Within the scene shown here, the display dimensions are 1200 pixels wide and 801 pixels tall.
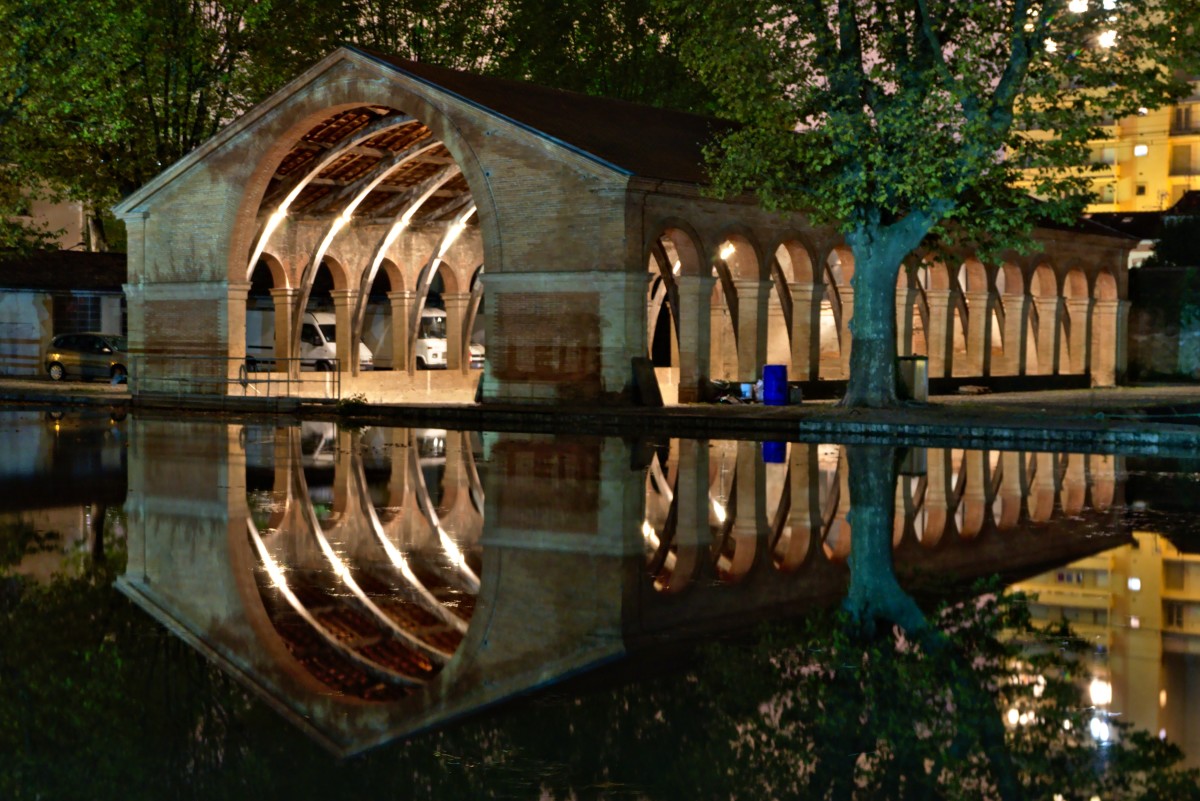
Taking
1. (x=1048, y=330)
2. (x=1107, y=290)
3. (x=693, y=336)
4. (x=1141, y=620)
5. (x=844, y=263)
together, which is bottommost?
(x=1141, y=620)

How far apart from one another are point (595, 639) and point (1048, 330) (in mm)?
36774

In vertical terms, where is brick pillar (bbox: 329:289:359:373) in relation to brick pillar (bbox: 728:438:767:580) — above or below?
above

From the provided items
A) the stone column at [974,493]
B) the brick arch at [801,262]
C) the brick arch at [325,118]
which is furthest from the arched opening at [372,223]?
the stone column at [974,493]

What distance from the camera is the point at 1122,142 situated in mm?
90438

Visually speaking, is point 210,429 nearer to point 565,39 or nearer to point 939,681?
point 939,681

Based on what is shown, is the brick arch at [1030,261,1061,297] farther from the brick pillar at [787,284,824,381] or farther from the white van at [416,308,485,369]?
the white van at [416,308,485,369]

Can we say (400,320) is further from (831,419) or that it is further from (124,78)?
(831,419)

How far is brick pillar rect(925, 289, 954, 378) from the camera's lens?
37.8 m

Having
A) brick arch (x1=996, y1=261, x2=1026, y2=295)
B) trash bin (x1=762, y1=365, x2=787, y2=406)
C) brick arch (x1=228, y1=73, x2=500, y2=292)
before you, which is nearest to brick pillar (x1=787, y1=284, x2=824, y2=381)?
trash bin (x1=762, y1=365, x2=787, y2=406)

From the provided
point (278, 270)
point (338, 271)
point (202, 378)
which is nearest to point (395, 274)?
point (338, 271)

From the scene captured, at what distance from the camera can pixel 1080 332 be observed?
43688mm

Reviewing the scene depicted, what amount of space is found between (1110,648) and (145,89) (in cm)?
3829

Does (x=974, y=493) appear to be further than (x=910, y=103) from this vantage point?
No

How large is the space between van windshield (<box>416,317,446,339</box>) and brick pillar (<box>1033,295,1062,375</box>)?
739 inches
